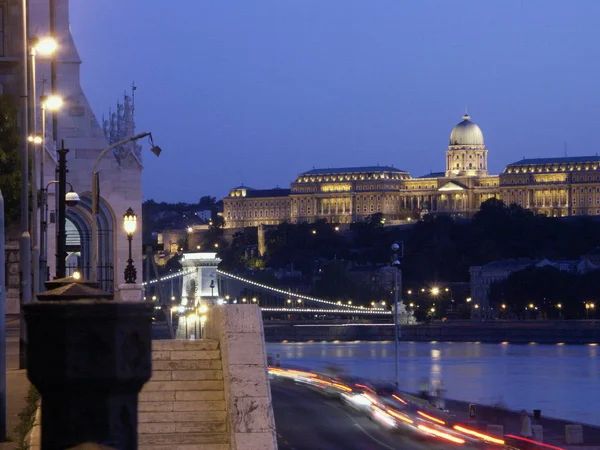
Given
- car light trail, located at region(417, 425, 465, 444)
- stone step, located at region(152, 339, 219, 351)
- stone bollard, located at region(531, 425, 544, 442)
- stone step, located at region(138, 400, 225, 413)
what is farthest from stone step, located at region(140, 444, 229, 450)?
stone bollard, located at region(531, 425, 544, 442)

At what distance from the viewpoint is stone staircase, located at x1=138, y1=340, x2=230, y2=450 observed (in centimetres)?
1045

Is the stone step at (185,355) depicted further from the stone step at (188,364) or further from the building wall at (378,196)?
the building wall at (378,196)

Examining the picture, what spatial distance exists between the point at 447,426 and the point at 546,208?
16200 cm

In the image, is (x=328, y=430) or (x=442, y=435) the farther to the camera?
(x=442, y=435)

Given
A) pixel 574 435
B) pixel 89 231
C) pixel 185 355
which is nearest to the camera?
pixel 185 355

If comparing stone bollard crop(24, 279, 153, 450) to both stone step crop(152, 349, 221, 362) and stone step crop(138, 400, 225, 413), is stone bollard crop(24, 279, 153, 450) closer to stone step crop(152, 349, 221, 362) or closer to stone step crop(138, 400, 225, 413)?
stone step crop(138, 400, 225, 413)

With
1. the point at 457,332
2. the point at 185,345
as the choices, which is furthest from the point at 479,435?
the point at 457,332

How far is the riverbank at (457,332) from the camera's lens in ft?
340

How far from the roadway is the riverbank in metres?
79.0

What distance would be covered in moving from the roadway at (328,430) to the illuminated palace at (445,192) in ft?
530

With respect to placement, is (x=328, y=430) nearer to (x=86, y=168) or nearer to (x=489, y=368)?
(x=86, y=168)

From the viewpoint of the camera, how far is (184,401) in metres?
10.9

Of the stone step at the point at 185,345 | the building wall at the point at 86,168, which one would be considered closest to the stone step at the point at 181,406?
the stone step at the point at 185,345

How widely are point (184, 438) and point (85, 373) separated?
23.1ft
